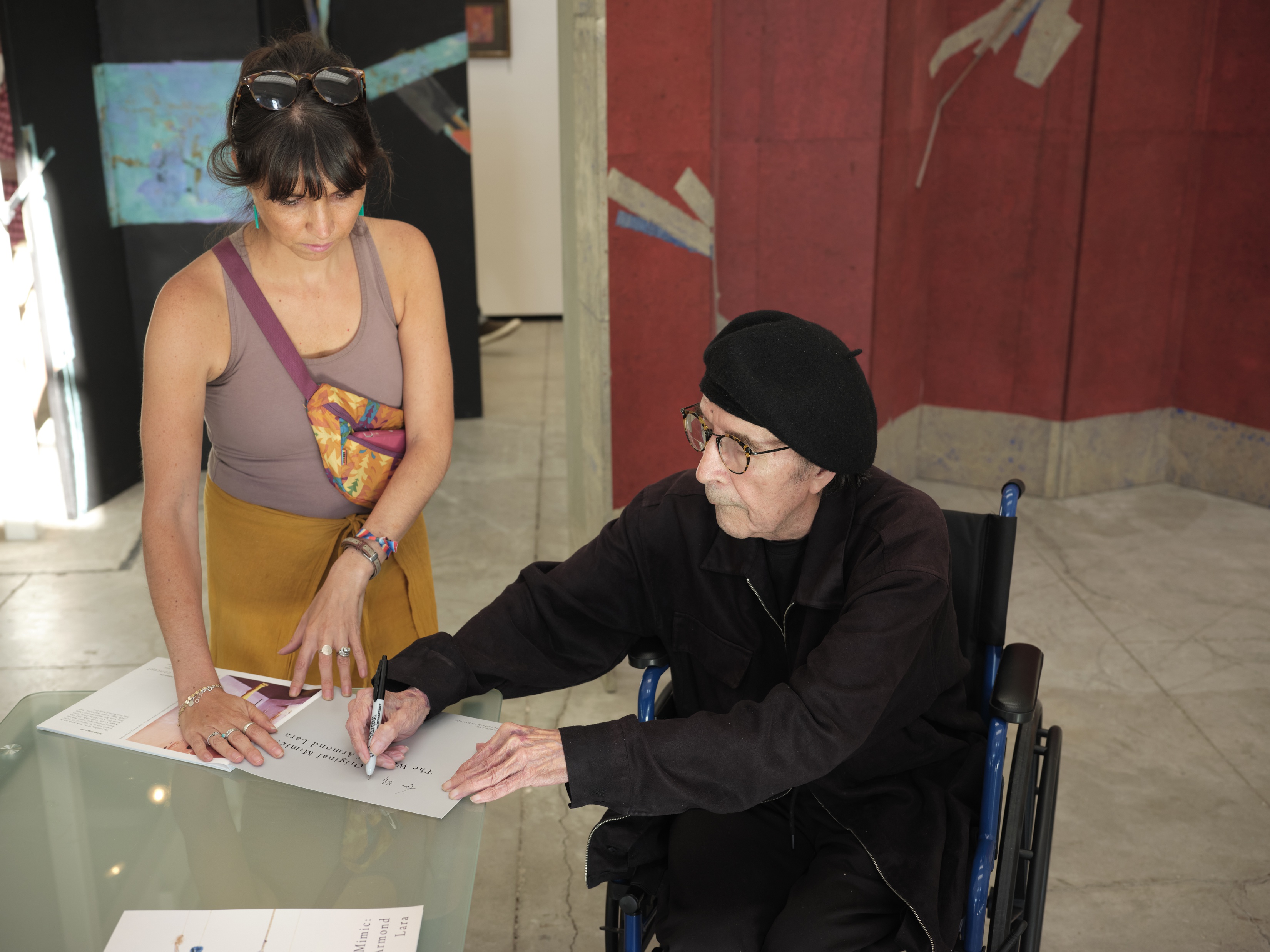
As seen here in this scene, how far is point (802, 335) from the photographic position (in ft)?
5.03

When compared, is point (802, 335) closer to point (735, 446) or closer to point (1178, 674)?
point (735, 446)

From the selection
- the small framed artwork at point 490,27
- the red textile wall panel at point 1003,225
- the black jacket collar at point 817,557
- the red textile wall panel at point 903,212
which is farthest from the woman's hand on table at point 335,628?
the small framed artwork at point 490,27

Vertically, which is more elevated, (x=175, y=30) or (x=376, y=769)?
(x=175, y=30)

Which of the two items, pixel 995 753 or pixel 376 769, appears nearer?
pixel 376 769

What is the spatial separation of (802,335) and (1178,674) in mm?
2409

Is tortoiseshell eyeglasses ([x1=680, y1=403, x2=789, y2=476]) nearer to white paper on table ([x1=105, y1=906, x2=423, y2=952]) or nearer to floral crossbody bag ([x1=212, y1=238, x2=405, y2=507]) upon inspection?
floral crossbody bag ([x1=212, y1=238, x2=405, y2=507])

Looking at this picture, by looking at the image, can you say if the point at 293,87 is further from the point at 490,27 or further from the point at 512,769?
the point at 490,27

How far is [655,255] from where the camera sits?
11.0 feet

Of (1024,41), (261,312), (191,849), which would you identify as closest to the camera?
(191,849)

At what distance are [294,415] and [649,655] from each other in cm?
67

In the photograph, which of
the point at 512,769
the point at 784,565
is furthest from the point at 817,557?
the point at 512,769

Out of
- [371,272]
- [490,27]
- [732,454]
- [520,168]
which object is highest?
[490,27]

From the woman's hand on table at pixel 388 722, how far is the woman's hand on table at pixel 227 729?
0.36 ft

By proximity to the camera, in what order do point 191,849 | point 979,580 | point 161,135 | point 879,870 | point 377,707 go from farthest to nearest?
1. point 161,135
2. point 979,580
3. point 879,870
4. point 377,707
5. point 191,849
